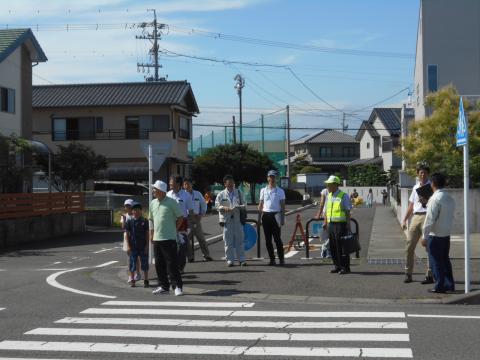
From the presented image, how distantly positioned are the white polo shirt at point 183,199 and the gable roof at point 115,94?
33.1 metres

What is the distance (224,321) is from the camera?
8.64 m

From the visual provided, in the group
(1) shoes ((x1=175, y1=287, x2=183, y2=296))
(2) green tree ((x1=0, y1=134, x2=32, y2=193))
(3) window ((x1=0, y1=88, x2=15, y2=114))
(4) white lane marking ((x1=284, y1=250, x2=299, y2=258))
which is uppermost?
(3) window ((x1=0, y1=88, x2=15, y2=114))

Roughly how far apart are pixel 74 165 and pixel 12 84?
451 cm

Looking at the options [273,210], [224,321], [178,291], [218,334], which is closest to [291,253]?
[273,210]

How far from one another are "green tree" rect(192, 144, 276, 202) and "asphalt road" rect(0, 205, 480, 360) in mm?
43093

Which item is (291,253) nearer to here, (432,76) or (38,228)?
(38,228)

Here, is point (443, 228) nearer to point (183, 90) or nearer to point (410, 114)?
point (410, 114)

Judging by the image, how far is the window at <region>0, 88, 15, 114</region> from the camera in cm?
3061

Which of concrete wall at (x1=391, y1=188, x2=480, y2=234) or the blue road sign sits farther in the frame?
concrete wall at (x1=391, y1=188, x2=480, y2=234)

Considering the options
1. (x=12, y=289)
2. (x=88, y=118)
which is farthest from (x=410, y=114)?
(x=12, y=289)

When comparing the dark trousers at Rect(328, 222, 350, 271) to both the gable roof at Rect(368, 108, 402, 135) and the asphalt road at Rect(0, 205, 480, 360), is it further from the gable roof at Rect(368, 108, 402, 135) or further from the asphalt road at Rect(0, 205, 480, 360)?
the gable roof at Rect(368, 108, 402, 135)

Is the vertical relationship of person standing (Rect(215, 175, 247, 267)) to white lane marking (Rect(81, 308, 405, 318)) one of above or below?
above

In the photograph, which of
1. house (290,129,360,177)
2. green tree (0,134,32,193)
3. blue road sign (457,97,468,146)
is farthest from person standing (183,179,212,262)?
house (290,129,360,177)

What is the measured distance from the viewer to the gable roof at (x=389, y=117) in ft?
231
